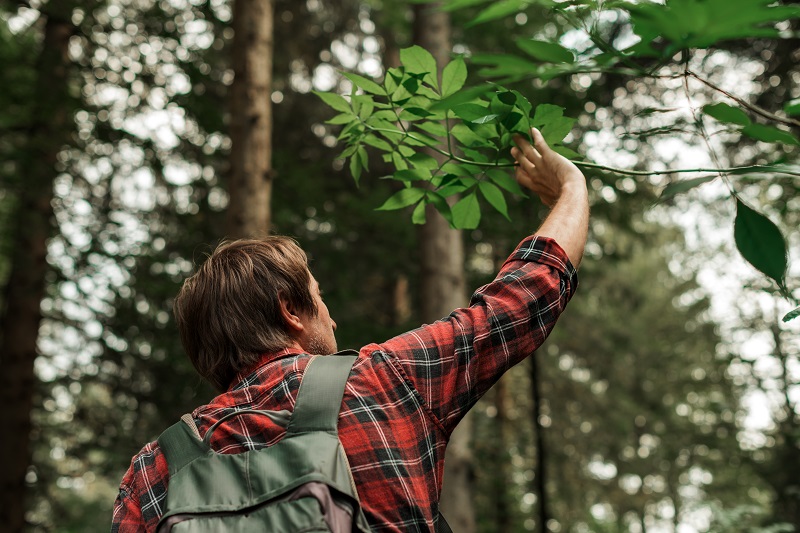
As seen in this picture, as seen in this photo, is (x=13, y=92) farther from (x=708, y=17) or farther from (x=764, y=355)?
(x=708, y=17)

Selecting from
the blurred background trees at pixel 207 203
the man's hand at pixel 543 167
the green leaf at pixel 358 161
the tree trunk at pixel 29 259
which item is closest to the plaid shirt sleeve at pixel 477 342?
the man's hand at pixel 543 167

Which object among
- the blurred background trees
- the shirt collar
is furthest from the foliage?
the blurred background trees

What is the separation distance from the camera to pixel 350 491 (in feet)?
4.80

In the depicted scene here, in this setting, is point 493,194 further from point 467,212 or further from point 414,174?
point 414,174

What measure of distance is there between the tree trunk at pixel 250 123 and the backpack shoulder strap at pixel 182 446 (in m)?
3.87

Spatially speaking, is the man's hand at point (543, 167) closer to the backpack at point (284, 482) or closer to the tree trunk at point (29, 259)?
the backpack at point (284, 482)

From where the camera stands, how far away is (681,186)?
1.11m

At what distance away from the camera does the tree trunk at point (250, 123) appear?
5.55 metres

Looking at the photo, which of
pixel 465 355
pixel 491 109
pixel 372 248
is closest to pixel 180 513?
pixel 465 355

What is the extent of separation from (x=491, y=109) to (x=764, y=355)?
3769mm

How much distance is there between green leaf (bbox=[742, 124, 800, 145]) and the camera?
1.20 metres

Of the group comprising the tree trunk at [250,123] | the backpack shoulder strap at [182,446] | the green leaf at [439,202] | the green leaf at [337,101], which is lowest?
the backpack shoulder strap at [182,446]

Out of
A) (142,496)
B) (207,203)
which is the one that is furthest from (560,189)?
(207,203)

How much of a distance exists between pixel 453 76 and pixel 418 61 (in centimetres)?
9
